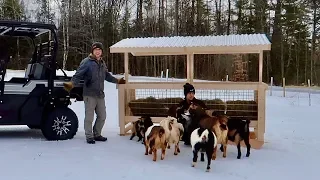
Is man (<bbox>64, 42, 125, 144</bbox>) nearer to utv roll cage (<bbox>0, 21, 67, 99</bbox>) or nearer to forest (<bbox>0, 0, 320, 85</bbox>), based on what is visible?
utv roll cage (<bbox>0, 21, 67, 99</bbox>)

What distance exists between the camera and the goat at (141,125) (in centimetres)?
663

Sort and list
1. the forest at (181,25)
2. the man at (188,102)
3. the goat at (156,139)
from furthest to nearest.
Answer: the forest at (181,25)
the man at (188,102)
the goat at (156,139)

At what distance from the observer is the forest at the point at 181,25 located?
3206cm

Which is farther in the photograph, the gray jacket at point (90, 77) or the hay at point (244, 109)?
the hay at point (244, 109)

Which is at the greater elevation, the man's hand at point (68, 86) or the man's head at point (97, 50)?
the man's head at point (97, 50)

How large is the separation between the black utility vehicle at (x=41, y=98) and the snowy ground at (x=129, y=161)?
12.2 inches

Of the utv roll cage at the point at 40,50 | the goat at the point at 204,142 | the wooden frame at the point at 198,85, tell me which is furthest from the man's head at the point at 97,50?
the goat at the point at 204,142

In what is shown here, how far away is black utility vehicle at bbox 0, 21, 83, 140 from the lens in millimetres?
6633

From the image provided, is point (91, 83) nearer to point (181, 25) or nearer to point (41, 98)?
point (41, 98)

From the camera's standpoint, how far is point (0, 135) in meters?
7.32

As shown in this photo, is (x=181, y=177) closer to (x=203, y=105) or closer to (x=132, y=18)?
(x=203, y=105)

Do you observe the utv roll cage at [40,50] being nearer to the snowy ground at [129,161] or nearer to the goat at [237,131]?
the snowy ground at [129,161]

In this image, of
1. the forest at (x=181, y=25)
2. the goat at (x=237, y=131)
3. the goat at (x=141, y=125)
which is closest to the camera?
the goat at (x=237, y=131)

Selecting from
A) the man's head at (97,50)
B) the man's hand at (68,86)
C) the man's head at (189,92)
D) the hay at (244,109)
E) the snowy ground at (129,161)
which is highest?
the man's head at (97,50)
